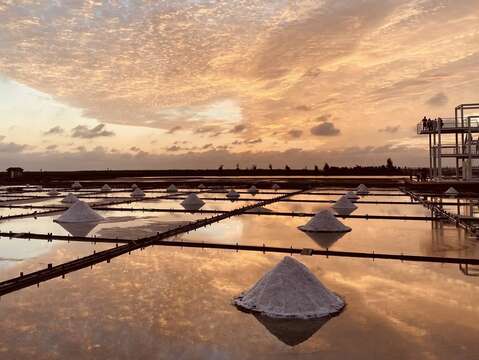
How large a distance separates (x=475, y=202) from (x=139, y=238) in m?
18.7

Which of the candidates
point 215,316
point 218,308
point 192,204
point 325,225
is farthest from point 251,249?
point 192,204

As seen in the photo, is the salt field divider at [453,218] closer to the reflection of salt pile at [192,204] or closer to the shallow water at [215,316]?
the shallow water at [215,316]

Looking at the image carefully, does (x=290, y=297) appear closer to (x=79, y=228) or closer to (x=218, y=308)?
(x=218, y=308)

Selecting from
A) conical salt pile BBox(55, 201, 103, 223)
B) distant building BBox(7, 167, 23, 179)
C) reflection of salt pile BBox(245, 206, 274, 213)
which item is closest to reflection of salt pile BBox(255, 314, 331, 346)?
conical salt pile BBox(55, 201, 103, 223)

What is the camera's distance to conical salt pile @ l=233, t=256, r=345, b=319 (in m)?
6.65

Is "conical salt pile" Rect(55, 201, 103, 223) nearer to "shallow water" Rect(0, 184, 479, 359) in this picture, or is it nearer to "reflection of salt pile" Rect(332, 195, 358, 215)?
"shallow water" Rect(0, 184, 479, 359)

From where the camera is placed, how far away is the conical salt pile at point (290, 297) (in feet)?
21.8

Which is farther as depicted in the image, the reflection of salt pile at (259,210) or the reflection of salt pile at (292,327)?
the reflection of salt pile at (259,210)

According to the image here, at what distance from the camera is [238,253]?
11164mm

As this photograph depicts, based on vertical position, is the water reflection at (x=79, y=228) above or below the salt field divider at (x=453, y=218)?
above

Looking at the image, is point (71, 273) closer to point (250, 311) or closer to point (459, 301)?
point (250, 311)

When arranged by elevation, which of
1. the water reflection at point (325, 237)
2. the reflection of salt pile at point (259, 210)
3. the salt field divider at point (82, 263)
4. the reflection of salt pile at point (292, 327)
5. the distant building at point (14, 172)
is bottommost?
the reflection of salt pile at point (292, 327)

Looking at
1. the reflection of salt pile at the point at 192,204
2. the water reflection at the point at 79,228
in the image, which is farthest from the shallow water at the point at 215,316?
the reflection of salt pile at the point at 192,204

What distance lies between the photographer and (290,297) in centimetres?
685
